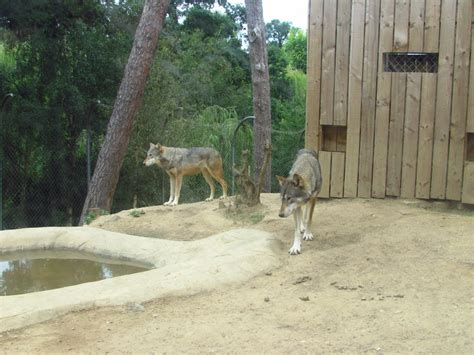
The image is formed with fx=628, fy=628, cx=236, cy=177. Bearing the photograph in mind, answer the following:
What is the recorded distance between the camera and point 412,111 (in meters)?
9.23

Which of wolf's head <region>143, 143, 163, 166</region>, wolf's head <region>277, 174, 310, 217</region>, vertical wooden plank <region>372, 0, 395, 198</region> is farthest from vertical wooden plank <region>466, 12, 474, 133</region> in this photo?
wolf's head <region>143, 143, 163, 166</region>

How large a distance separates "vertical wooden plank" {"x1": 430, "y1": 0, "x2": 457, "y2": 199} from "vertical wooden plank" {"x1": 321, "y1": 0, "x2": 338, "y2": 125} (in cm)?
156

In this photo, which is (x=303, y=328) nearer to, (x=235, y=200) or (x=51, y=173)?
(x=235, y=200)

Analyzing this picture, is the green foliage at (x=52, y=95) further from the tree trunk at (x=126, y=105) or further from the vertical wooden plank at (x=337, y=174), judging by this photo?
the vertical wooden plank at (x=337, y=174)

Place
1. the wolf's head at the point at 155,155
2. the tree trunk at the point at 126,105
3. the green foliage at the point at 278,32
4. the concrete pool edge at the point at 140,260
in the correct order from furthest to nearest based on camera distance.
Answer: the green foliage at the point at 278,32 < the tree trunk at the point at 126,105 < the wolf's head at the point at 155,155 < the concrete pool edge at the point at 140,260

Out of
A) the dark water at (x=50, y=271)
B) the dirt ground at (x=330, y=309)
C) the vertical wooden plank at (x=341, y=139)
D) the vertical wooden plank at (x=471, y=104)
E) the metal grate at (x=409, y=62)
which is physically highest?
the metal grate at (x=409, y=62)

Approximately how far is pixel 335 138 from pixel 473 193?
7.31 ft

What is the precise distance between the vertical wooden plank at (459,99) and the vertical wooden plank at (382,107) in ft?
3.04

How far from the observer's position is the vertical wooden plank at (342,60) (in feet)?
31.2

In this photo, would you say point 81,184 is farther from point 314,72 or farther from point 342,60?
point 342,60

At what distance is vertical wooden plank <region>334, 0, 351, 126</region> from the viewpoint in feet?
31.2

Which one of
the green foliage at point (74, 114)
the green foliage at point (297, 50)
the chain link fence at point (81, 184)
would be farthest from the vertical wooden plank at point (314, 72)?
the green foliage at point (297, 50)

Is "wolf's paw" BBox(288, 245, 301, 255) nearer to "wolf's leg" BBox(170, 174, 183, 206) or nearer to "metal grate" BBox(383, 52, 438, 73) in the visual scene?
"metal grate" BBox(383, 52, 438, 73)

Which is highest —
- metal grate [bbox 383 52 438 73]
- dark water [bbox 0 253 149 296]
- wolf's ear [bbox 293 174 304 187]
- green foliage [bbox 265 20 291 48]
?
green foliage [bbox 265 20 291 48]
